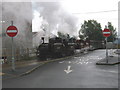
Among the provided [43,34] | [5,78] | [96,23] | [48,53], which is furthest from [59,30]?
[96,23]

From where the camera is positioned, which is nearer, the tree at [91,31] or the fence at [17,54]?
the fence at [17,54]

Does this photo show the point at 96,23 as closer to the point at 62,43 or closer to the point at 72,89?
the point at 62,43

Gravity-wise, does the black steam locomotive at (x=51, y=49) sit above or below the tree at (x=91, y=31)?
below

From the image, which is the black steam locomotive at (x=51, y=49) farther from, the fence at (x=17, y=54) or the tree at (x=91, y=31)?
the tree at (x=91, y=31)

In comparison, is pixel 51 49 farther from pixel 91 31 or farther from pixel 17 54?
pixel 91 31

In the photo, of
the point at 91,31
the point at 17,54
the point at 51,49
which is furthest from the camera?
the point at 91,31

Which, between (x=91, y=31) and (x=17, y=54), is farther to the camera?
(x=91, y=31)

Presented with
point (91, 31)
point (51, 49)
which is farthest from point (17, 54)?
point (91, 31)

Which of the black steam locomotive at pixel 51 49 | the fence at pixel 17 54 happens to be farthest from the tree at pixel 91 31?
the fence at pixel 17 54

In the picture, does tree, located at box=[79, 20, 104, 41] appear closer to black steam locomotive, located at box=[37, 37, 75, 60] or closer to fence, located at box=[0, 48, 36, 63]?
black steam locomotive, located at box=[37, 37, 75, 60]

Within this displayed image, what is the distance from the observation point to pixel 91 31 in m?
64.0

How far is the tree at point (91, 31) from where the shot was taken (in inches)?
2450

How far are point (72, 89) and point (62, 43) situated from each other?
1237 cm

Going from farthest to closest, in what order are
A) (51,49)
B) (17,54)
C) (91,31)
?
(91,31), (51,49), (17,54)
